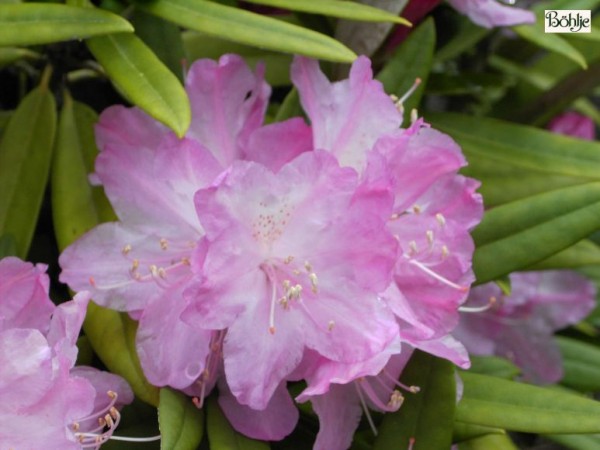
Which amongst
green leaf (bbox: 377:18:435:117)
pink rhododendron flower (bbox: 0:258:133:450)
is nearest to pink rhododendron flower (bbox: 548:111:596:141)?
green leaf (bbox: 377:18:435:117)

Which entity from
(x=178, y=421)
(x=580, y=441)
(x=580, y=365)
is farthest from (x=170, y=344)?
(x=580, y=365)

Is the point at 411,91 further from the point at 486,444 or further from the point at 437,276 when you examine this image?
the point at 486,444

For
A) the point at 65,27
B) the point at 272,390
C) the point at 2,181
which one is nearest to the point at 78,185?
the point at 2,181

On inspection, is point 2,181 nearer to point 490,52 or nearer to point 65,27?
point 65,27

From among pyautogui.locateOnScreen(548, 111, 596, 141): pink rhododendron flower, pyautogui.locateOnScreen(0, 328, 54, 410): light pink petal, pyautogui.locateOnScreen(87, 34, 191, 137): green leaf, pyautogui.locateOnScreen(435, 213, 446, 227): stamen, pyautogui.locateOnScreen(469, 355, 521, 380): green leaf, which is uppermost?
pyautogui.locateOnScreen(87, 34, 191, 137): green leaf

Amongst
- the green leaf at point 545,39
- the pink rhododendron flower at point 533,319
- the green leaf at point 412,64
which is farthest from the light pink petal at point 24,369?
the green leaf at point 545,39

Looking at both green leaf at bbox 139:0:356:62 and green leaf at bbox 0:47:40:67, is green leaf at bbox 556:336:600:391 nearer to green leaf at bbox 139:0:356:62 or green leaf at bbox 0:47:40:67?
green leaf at bbox 139:0:356:62
